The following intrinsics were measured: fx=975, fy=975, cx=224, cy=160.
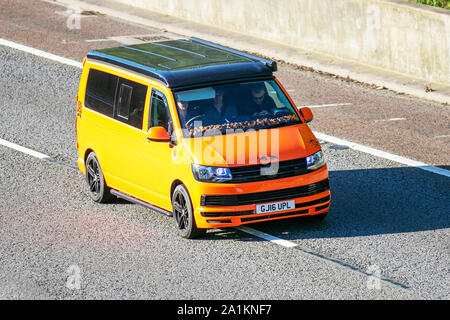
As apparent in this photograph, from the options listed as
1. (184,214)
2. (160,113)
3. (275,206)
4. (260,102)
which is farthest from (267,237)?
(160,113)

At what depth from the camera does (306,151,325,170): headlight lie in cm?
1165

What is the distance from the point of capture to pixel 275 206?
11.4 metres

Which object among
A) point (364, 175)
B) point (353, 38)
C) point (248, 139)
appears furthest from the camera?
point (353, 38)

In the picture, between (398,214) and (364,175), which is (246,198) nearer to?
(398,214)

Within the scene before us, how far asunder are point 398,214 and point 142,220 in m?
3.29

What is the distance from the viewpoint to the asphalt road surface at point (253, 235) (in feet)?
33.9

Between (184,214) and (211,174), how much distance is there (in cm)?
71

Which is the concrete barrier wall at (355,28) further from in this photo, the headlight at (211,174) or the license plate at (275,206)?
the headlight at (211,174)

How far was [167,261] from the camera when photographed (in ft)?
36.5

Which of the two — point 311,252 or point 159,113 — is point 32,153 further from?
point 311,252

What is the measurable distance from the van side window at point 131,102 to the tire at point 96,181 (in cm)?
97

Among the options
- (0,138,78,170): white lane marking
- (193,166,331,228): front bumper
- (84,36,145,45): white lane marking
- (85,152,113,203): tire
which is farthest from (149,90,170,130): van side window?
(84,36,145,45): white lane marking

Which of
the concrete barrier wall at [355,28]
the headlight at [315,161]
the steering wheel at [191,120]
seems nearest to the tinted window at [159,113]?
the steering wheel at [191,120]

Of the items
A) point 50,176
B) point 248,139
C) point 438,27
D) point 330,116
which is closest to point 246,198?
point 248,139
